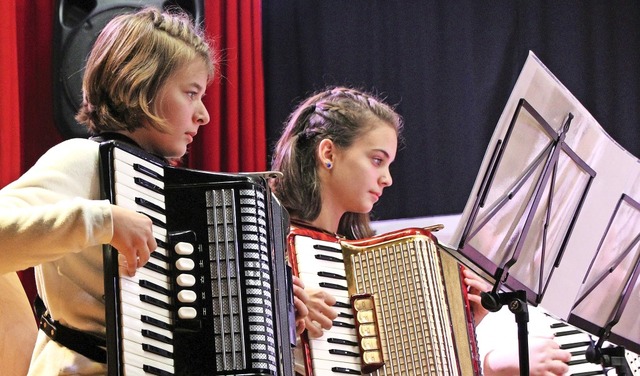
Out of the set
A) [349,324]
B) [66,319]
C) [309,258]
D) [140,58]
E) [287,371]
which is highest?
[140,58]

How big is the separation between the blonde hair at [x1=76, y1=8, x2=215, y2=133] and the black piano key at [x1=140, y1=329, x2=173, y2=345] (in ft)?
1.51

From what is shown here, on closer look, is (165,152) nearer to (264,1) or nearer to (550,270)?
(550,270)

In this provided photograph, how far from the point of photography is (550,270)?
2479 mm

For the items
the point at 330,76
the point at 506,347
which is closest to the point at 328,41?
the point at 330,76

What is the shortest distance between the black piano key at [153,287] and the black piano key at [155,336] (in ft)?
0.23

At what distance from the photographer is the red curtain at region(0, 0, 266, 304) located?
3.38 m

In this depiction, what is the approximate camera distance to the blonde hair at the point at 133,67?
6.13 ft

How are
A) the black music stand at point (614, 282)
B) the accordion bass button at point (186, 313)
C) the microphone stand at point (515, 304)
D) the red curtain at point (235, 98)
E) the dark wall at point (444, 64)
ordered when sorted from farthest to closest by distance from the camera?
the dark wall at point (444, 64)
the red curtain at point (235, 98)
the black music stand at point (614, 282)
the microphone stand at point (515, 304)
the accordion bass button at point (186, 313)

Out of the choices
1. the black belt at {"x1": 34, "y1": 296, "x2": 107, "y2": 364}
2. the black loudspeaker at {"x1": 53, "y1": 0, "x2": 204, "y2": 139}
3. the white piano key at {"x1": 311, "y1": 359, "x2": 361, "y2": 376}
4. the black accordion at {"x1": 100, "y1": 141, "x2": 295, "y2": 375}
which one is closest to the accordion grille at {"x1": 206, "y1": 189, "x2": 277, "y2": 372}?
the black accordion at {"x1": 100, "y1": 141, "x2": 295, "y2": 375}

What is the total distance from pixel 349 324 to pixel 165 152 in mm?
743

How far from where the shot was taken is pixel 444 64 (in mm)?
4172

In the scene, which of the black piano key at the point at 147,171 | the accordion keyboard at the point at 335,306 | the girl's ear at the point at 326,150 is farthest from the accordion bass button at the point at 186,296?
the girl's ear at the point at 326,150

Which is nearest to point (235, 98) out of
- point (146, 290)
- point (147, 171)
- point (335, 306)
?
point (335, 306)

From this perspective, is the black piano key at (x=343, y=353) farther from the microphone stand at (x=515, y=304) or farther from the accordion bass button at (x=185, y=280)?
the accordion bass button at (x=185, y=280)
